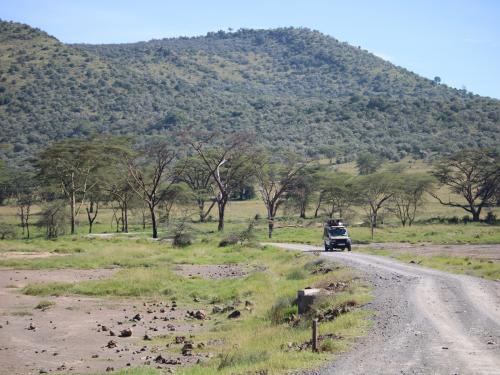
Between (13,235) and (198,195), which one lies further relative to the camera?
(198,195)

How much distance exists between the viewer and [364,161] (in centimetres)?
11431

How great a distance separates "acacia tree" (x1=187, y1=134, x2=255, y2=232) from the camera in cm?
6662

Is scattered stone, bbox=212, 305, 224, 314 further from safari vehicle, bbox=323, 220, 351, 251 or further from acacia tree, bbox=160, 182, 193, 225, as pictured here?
acacia tree, bbox=160, 182, 193, 225

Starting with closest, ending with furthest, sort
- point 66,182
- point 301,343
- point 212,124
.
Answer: point 301,343 → point 66,182 → point 212,124

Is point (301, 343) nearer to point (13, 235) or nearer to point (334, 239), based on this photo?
point (334, 239)

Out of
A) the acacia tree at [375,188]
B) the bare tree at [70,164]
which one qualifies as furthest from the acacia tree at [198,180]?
the acacia tree at [375,188]

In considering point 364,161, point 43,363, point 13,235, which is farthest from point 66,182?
point 364,161

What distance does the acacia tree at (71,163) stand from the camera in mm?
64312

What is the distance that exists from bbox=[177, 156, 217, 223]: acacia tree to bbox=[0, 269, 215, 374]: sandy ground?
49365 millimetres

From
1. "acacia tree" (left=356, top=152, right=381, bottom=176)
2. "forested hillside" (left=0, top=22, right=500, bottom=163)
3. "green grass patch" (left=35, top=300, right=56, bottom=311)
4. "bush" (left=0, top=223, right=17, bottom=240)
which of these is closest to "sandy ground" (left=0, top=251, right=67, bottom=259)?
"bush" (left=0, top=223, right=17, bottom=240)

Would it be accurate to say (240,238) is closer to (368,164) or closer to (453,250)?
(453,250)

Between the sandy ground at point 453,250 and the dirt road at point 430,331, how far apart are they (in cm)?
1821

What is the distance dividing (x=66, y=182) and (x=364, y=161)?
2464 inches

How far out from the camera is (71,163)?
214 feet
